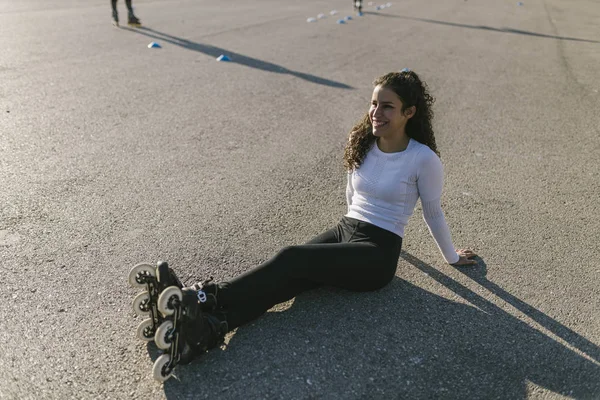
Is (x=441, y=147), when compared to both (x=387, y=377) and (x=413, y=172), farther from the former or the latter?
(x=387, y=377)

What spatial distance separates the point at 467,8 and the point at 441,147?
16657mm

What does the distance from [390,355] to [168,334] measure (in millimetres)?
1128

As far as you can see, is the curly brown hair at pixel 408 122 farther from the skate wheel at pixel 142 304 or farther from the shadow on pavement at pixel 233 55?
the shadow on pavement at pixel 233 55

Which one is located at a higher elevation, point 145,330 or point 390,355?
point 145,330

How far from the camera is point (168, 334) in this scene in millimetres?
2812

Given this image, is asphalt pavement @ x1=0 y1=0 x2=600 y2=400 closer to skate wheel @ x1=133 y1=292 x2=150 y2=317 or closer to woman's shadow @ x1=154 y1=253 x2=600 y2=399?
woman's shadow @ x1=154 y1=253 x2=600 y2=399

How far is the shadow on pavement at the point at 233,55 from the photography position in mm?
9194

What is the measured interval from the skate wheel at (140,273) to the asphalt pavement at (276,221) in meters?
0.33

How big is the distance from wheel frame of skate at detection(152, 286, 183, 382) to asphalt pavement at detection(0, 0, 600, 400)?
0.33ft

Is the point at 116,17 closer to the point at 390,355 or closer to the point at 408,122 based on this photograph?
the point at 408,122

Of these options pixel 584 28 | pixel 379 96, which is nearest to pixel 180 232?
pixel 379 96

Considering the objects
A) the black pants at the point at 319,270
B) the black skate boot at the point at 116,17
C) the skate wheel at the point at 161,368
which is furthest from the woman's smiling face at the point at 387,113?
the black skate boot at the point at 116,17

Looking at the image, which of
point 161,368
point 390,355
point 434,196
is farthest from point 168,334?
point 434,196

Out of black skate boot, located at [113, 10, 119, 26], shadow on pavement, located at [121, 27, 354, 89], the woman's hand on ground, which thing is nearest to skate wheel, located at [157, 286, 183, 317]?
the woman's hand on ground
